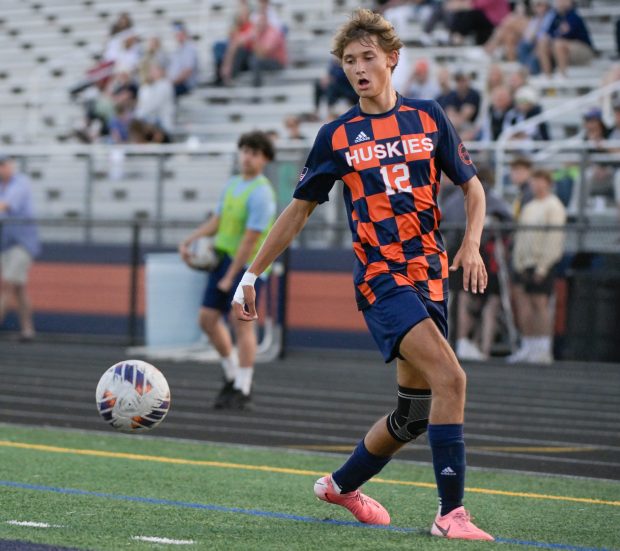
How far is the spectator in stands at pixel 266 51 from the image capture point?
76.3 feet

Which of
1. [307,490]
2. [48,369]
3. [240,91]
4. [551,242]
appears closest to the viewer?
[307,490]

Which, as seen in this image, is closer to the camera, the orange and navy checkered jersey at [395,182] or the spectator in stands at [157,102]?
the orange and navy checkered jersey at [395,182]

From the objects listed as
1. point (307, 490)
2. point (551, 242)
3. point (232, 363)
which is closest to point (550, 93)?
point (551, 242)

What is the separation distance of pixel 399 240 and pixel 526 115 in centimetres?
1252

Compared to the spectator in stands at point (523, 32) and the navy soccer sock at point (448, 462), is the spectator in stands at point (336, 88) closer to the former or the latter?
the spectator in stands at point (523, 32)

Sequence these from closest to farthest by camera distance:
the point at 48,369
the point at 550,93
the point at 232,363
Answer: the point at 232,363 → the point at 48,369 → the point at 550,93

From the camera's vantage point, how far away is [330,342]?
59.8 ft

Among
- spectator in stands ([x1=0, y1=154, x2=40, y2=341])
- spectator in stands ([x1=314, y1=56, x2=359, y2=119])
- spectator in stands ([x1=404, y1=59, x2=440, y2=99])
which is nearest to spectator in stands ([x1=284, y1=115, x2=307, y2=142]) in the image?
spectator in stands ([x1=314, y1=56, x2=359, y2=119])

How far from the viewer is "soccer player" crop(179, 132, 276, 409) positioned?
35.7 ft

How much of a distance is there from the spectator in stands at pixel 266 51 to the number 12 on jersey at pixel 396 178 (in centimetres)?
1781

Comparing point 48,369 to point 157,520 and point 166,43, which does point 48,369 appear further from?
point 166,43

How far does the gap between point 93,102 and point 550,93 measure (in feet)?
28.1

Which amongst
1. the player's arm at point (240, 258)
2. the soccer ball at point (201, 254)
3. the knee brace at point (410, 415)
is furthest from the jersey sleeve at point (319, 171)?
the soccer ball at point (201, 254)

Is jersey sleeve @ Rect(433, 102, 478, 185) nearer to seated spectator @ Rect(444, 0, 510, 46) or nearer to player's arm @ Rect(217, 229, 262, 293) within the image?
player's arm @ Rect(217, 229, 262, 293)
